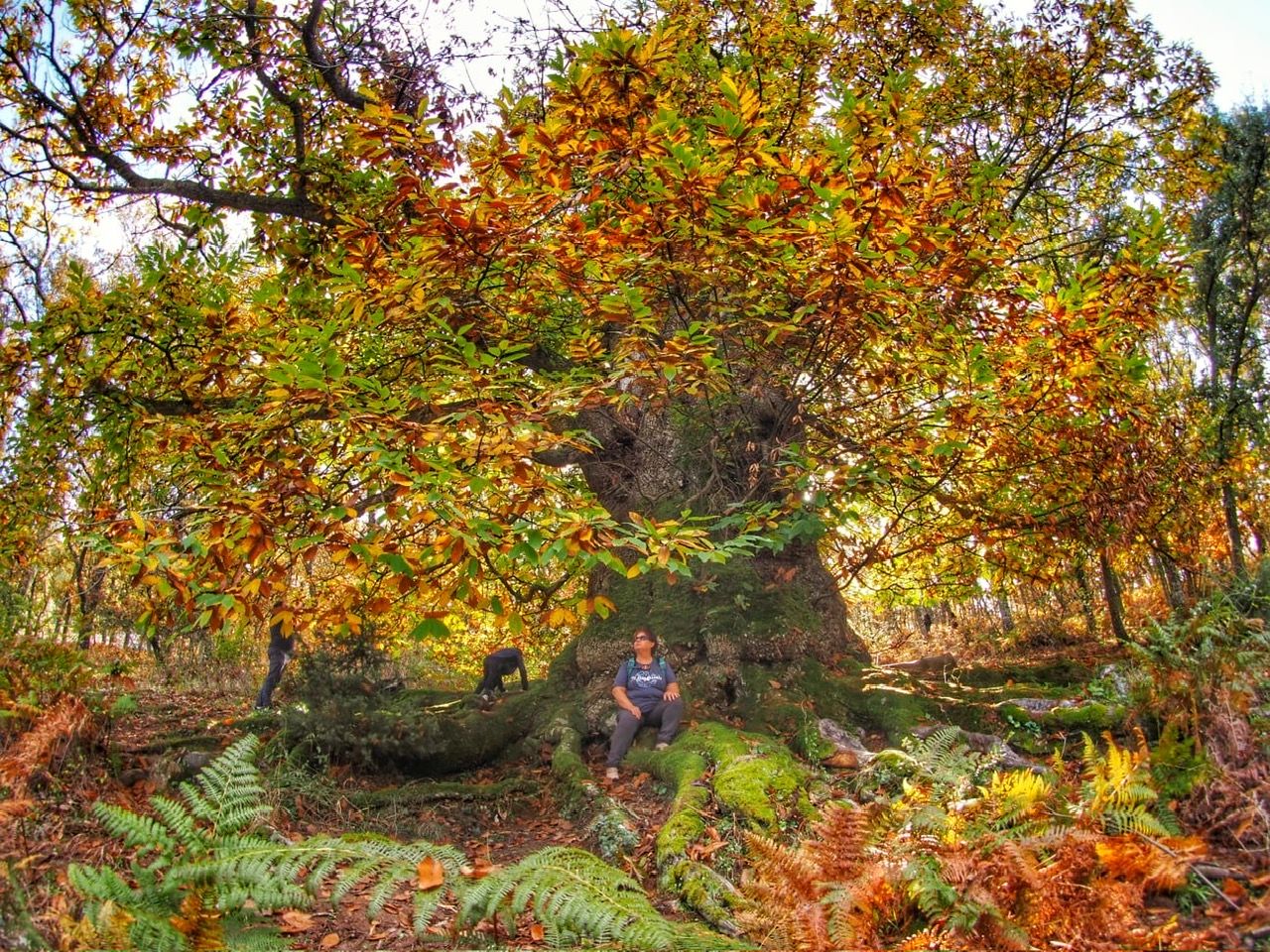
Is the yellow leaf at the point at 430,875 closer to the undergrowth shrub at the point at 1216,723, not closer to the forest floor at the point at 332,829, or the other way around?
the forest floor at the point at 332,829

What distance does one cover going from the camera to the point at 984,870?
9.43 ft

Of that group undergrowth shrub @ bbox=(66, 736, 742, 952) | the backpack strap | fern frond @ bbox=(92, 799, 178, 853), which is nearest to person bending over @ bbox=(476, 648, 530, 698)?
the backpack strap

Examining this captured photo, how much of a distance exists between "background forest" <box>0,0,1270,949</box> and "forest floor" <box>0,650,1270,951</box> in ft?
0.13

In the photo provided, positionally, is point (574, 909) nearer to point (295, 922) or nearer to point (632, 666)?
point (295, 922)

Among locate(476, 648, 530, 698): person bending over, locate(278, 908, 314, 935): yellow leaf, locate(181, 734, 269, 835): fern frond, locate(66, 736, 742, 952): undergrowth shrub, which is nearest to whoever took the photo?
locate(66, 736, 742, 952): undergrowth shrub

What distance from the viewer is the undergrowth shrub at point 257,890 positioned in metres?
2.56

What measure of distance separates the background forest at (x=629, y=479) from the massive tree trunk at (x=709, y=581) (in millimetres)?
56

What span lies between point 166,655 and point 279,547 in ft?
40.1

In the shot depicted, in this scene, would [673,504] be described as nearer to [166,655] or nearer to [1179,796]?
[1179,796]

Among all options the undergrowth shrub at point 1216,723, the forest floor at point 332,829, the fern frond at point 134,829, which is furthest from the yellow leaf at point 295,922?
the undergrowth shrub at point 1216,723

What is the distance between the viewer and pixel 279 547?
398cm

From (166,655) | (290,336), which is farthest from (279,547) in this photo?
(166,655)

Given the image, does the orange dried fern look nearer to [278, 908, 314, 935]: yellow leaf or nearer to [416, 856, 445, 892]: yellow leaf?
[278, 908, 314, 935]: yellow leaf

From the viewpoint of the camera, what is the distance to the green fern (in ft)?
9.29
